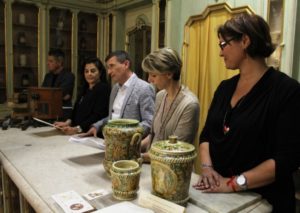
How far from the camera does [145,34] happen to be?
364 cm

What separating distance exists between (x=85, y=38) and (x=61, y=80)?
1762 millimetres

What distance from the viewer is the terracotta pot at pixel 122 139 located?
1.01m

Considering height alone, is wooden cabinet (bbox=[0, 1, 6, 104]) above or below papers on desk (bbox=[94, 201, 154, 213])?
above

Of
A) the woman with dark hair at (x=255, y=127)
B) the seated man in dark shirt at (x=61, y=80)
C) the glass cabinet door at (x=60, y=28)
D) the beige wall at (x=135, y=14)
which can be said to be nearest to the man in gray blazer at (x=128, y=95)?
the woman with dark hair at (x=255, y=127)

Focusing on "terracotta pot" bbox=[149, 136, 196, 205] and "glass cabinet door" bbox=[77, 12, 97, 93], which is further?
"glass cabinet door" bbox=[77, 12, 97, 93]

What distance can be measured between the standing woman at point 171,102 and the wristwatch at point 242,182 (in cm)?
37

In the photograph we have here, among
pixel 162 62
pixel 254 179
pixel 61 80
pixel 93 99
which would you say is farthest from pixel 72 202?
Answer: pixel 61 80

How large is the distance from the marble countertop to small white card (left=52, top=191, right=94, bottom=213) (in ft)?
0.06

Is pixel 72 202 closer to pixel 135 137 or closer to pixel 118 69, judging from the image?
pixel 135 137

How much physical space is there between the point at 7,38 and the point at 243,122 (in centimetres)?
359

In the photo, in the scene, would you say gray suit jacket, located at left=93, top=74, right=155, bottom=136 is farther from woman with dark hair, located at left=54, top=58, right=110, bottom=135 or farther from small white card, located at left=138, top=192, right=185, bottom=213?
small white card, located at left=138, top=192, right=185, bottom=213

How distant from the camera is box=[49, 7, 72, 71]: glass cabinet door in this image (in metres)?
4.03

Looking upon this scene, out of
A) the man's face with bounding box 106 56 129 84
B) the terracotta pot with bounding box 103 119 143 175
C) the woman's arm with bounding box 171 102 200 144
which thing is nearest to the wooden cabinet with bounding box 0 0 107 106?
the man's face with bounding box 106 56 129 84

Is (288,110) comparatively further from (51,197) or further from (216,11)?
(216,11)
